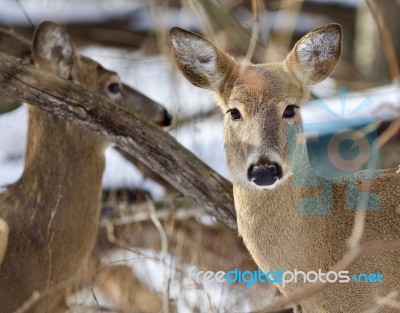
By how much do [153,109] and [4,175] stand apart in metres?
1.77

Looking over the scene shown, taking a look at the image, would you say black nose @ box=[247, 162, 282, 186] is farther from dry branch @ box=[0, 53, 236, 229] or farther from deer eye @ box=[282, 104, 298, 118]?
dry branch @ box=[0, 53, 236, 229]

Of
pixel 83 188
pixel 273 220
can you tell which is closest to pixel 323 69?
pixel 273 220

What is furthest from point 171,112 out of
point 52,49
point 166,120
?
point 52,49

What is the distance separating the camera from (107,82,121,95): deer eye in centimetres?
638

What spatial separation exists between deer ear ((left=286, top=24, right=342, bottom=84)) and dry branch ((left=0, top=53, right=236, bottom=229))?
93 cm

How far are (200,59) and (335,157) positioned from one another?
2189mm

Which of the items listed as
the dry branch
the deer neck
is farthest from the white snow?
the dry branch

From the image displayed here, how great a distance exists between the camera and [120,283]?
688 cm

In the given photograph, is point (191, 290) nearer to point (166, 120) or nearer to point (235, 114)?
point (166, 120)

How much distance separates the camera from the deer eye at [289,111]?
4.59 metres

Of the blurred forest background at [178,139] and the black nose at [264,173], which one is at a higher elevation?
the blurred forest background at [178,139]

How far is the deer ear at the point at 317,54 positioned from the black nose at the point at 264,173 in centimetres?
70

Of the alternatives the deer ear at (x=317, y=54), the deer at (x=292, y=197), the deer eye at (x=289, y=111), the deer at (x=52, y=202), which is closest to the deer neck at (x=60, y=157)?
the deer at (x=52, y=202)

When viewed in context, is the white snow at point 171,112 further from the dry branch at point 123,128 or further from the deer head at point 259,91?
the deer head at point 259,91
